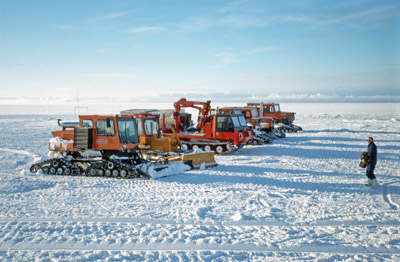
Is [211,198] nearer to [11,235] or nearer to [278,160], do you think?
[11,235]

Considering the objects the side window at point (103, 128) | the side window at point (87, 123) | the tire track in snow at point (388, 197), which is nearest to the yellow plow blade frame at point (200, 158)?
the side window at point (103, 128)

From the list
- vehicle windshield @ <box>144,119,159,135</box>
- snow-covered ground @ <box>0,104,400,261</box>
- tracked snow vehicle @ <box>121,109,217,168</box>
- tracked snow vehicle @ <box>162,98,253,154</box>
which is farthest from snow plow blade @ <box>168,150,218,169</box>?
tracked snow vehicle @ <box>162,98,253,154</box>

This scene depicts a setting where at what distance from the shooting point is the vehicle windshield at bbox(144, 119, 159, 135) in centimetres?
1525

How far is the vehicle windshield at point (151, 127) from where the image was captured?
15.3 m

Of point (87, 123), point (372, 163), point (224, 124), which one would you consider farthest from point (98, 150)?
point (372, 163)

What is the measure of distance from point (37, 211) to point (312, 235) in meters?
5.91

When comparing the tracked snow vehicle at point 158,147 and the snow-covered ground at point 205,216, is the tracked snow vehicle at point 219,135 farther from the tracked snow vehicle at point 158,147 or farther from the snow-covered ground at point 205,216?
the snow-covered ground at point 205,216

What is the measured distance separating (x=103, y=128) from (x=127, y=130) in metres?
0.84

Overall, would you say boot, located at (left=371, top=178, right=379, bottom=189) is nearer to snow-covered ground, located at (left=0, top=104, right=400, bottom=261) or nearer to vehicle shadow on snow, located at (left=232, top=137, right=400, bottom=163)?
snow-covered ground, located at (left=0, top=104, right=400, bottom=261)

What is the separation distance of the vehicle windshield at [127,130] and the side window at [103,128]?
0.26 metres

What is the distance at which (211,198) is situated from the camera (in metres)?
8.34

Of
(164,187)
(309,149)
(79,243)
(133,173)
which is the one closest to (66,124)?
(133,173)

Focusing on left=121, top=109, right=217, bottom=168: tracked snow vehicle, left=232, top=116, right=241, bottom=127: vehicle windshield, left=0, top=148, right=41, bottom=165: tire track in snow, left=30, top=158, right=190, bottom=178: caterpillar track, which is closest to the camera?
left=30, top=158, right=190, bottom=178: caterpillar track

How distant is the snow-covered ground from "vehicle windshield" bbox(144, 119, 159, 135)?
15.2 ft
